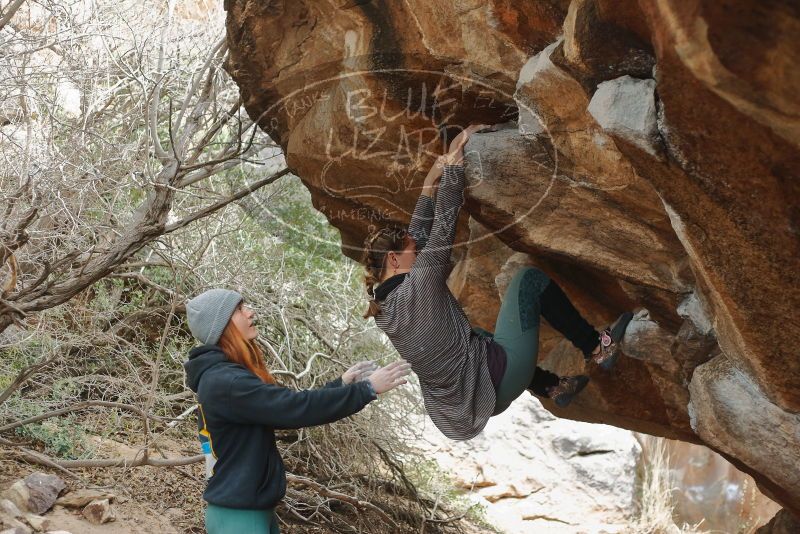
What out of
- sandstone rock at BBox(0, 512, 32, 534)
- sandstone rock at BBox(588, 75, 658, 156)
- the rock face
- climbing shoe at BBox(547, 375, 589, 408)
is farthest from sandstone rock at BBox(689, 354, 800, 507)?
sandstone rock at BBox(0, 512, 32, 534)

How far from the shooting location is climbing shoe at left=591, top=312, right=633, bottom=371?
4324 millimetres

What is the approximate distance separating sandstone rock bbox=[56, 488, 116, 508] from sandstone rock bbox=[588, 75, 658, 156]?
4.34m

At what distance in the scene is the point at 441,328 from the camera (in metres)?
4.06

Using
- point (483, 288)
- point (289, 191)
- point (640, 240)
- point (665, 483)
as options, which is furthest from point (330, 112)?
point (665, 483)

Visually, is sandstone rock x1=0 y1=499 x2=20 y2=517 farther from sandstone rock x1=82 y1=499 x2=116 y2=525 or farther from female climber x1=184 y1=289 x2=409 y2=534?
female climber x1=184 y1=289 x2=409 y2=534

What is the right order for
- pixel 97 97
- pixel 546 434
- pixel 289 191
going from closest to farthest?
1. pixel 97 97
2. pixel 289 191
3. pixel 546 434

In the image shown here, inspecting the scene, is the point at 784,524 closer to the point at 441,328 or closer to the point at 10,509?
A: the point at 441,328

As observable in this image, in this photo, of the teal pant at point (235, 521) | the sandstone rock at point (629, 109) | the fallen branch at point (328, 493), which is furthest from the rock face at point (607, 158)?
the teal pant at point (235, 521)

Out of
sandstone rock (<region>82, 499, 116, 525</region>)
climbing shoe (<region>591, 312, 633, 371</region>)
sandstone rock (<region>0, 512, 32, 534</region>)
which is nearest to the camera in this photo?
climbing shoe (<region>591, 312, 633, 371</region>)

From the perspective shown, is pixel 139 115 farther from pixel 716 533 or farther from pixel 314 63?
pixel 716 533

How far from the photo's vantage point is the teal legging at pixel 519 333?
13.8 ft

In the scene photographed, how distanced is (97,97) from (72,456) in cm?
269

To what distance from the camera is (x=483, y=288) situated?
18.2 ft

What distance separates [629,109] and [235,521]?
214 centimetres
